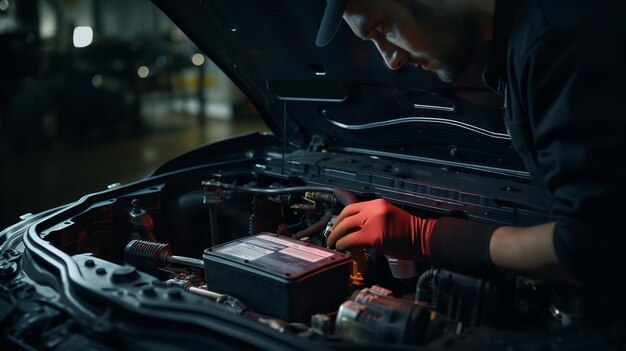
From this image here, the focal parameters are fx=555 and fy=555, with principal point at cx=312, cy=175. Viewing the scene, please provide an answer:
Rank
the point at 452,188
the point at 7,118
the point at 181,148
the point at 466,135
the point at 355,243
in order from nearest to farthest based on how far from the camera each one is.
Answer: the point at 355,243, the point at 452,188, the point at 466,135, the point at 7,118, the point at 181,148

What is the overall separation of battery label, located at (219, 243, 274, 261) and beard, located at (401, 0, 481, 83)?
76cm

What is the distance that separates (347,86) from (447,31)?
0.84 metres

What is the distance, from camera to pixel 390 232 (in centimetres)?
160

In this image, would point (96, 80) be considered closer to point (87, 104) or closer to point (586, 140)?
point (87, 104)

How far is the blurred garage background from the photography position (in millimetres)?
6051

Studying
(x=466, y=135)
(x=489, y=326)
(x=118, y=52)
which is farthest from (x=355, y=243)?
(x=118, y=52)

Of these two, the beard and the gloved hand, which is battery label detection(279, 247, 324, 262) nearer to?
the gloved hand

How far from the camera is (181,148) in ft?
24.2

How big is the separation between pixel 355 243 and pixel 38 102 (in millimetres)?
6153

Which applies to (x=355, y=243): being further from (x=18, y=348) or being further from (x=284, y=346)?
(x=18, y=348)

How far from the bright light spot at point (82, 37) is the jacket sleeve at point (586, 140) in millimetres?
7403

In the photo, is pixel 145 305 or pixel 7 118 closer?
pixel 145 305

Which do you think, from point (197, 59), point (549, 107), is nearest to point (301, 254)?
point (549, 107)

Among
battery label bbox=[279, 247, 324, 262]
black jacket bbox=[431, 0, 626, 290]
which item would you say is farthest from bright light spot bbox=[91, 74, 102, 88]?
black jacket bbox=[431, 0, 626, 290]
